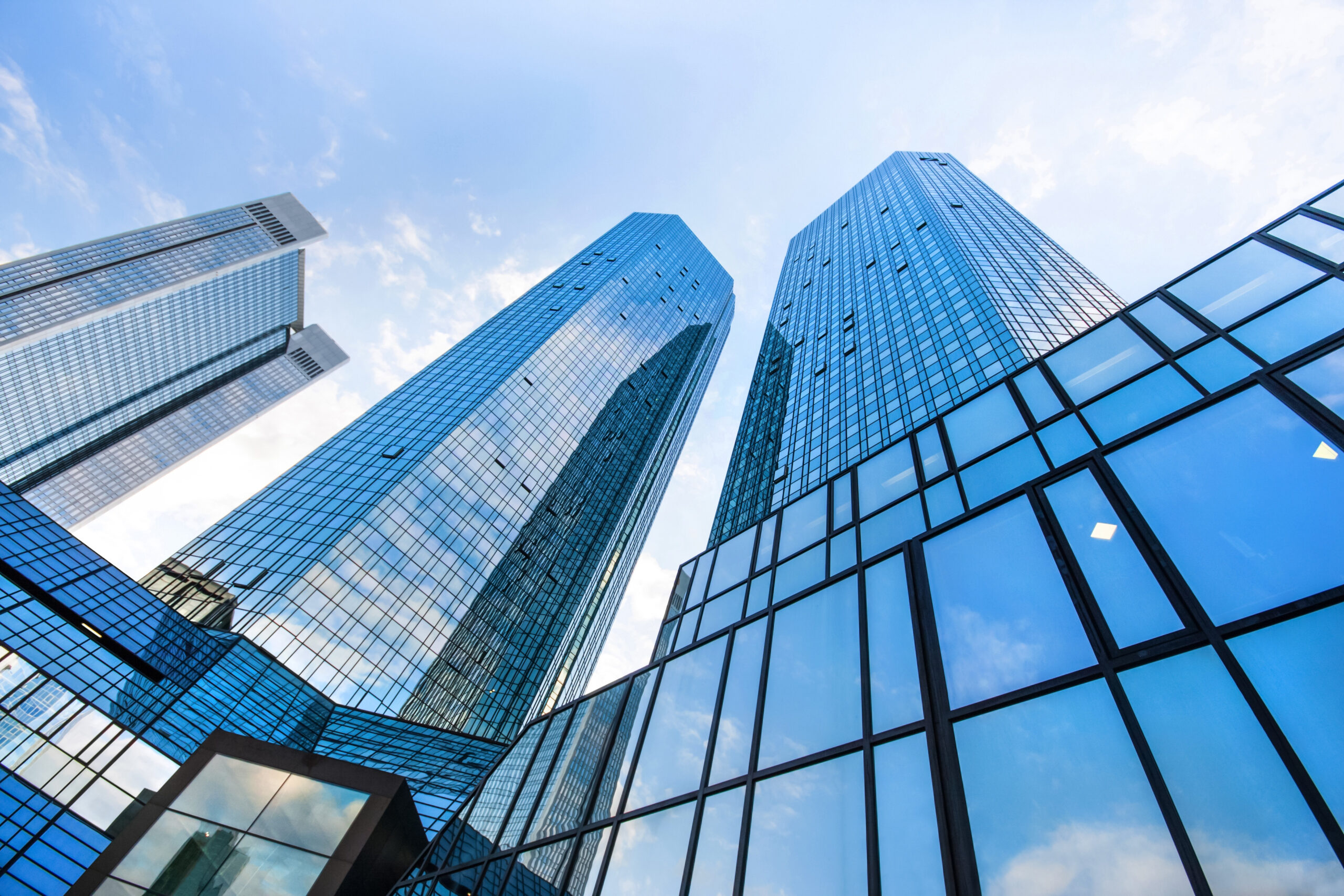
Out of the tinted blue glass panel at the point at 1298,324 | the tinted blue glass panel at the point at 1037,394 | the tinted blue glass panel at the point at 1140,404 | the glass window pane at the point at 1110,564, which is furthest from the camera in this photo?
the tinted blue glass panel at the point at 1037,394

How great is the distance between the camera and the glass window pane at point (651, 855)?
31.1ft

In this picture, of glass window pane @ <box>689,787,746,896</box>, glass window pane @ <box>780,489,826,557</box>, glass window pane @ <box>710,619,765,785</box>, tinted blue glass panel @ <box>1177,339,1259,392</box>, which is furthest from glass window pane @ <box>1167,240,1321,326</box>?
glass window pane @ <box>689,787,746,896</box>

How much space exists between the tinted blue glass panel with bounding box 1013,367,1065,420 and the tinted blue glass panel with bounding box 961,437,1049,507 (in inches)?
36.4

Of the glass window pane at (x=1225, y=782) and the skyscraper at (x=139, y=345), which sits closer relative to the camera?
the glass window pane at (x=1225, y=782)

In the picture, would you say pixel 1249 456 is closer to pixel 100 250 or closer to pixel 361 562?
pixel 361 562

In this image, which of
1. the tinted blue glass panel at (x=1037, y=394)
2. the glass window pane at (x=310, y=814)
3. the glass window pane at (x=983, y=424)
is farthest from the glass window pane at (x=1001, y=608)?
the glass window pane at (x=310, y=814)

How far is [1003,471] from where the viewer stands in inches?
482

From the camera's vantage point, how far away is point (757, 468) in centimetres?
8119

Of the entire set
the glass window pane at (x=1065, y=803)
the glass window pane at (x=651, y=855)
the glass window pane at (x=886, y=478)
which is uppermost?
the glass window pane at (x=886, y=478)

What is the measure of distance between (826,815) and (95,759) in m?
41.5

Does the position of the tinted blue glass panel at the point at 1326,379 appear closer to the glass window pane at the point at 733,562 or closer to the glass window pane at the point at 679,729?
the glass window pane at the point at 679,729

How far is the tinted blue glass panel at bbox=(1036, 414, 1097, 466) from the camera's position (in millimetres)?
11148

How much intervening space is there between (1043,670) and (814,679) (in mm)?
3820

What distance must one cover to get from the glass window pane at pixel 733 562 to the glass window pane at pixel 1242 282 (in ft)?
38.0
